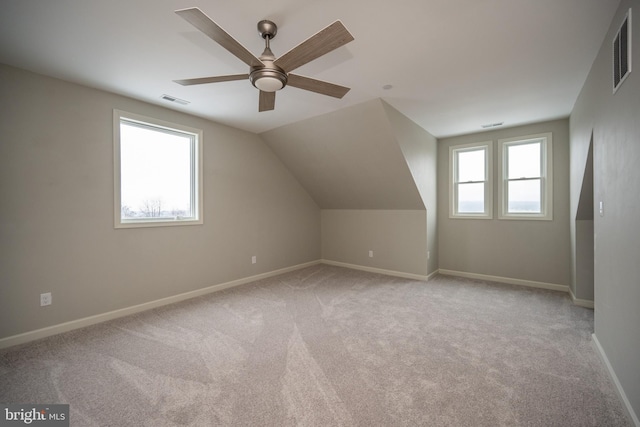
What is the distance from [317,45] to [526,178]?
4327mm

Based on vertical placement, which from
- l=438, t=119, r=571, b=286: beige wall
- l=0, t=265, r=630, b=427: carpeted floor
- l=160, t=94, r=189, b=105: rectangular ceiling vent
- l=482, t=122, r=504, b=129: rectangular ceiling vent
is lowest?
l=0, t=265, r=630, b=427: carpeted floor

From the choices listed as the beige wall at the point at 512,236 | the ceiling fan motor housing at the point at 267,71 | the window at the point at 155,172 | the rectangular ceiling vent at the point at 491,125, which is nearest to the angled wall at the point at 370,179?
the beige wall at the point at 512,236

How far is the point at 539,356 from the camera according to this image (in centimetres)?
226

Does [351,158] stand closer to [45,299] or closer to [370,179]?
A: [370,179]

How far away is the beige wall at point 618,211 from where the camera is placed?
1550 mm

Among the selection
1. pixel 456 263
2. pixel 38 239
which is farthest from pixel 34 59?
pixel 456 263

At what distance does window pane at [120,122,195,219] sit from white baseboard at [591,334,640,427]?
176 inches

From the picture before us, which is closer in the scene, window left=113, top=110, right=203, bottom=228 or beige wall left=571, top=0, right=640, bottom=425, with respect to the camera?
beige wall left=571, top=0, right=640, bottom=425

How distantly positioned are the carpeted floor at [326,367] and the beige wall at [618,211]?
13.0 inches

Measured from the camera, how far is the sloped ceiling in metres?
3.74

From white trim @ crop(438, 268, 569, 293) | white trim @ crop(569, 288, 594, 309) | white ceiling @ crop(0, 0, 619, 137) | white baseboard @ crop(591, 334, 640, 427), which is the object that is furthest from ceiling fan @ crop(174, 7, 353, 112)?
white trim @ crop(438, 268, 569, 293)

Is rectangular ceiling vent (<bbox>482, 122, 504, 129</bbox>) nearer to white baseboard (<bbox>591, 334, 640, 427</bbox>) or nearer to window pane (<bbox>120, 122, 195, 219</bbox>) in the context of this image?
white baseboard (<bbox>591, 334, 640, 427</bbox>)

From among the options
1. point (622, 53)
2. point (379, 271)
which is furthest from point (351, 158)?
point (622, 53)

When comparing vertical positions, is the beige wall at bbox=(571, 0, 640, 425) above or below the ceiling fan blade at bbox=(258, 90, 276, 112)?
below
